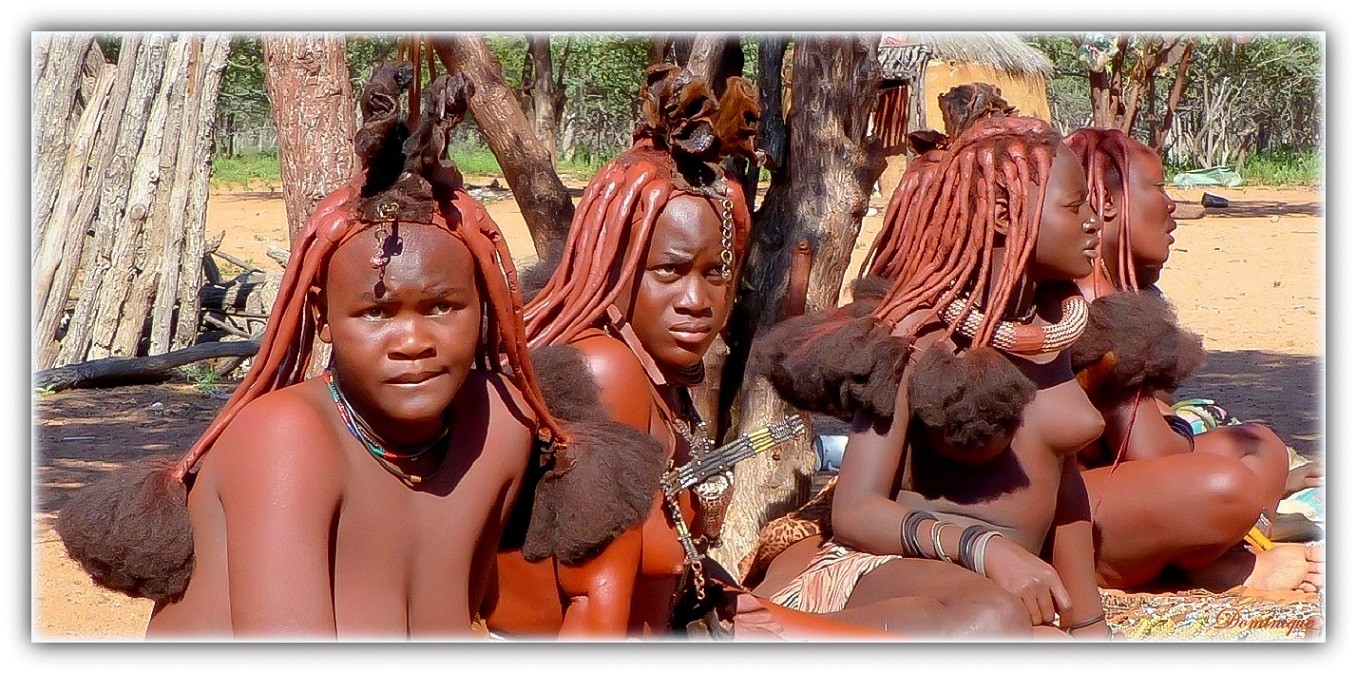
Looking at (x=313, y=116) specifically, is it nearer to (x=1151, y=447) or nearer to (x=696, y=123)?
(x=696, y=123)

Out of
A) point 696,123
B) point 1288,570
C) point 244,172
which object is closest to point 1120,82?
point 1288,570

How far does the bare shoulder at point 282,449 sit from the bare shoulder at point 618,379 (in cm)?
79

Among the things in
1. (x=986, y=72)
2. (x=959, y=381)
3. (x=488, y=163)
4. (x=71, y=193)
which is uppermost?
(x=986, y=72)

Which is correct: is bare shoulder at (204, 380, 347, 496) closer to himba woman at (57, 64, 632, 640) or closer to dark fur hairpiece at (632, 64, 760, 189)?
himba woman at (57, 64, 632, 640)

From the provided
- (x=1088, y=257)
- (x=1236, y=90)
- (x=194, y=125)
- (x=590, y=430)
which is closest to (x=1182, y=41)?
(x=194, y=125)

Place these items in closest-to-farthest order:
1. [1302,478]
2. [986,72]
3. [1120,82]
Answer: [1302,478] < [1120,82] < [986,72]

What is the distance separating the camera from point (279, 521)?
2.51 meters

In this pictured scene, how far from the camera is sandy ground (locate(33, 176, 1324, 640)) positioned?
5711 millimetres

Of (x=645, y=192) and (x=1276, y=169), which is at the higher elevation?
(x=1276, y=169)

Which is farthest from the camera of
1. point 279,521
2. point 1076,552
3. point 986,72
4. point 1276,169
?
point 1276,169

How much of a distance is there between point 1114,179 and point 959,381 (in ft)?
4.69

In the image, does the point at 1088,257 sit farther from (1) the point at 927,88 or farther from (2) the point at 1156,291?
(1) the point at 927,88

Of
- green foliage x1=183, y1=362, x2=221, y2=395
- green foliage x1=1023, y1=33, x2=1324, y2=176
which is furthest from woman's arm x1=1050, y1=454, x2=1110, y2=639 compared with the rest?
green foliage x1=1023, y1=33, x2=1324, y2=176

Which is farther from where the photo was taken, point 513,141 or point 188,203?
point 188,203
